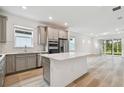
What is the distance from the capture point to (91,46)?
13.7 m

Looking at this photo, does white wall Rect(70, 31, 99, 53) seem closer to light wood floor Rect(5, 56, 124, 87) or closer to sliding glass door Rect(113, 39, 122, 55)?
sliding glass door Rect(113, 39, 122, 55)

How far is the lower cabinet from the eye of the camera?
3936 mm

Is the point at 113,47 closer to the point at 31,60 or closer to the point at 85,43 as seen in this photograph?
the point at 85,43

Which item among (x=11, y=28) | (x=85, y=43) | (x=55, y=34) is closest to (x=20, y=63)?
(x=11, y=28)

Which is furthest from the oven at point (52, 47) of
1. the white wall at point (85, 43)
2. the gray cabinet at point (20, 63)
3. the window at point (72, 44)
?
the white wall at point (85, 43)

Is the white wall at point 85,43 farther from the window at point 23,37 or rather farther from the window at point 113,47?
the window at point 23,37

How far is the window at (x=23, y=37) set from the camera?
15.9ft

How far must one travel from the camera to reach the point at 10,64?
13.0 ft

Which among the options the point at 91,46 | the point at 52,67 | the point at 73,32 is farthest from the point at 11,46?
the point at 91,46

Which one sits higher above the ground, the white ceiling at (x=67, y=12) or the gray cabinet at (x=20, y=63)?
the white ceiling at (x=67, y=12)

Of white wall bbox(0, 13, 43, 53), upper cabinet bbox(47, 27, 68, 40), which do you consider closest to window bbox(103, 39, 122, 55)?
upper cabinet bbox(47, 27, 68, 40)

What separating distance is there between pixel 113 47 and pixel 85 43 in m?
3.86
